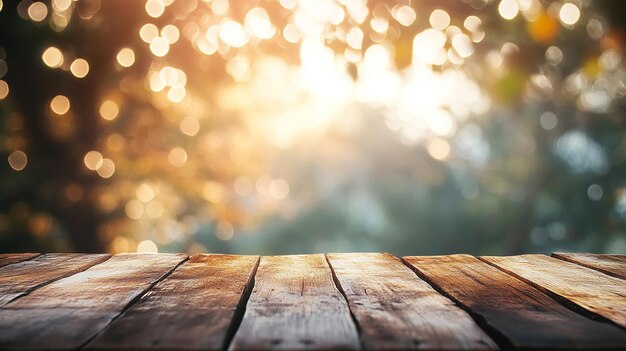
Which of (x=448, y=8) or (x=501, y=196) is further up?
(x=448, y=8)

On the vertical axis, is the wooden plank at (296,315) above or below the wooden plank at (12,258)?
below

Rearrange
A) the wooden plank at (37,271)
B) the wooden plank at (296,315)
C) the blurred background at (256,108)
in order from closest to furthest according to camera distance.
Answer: the wooden plank at (296,315) → the wooden plank at (37,271) → the blurred background at (256,108)

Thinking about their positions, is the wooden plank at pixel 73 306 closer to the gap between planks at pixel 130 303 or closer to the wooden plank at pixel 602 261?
the gap between planks at pixel 130 303

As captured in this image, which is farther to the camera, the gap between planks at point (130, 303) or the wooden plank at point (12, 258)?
the wooden plank at point (12, 258)

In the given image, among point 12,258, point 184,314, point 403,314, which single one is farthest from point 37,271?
point 403,314

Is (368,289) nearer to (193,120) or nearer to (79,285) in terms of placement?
(79,285)

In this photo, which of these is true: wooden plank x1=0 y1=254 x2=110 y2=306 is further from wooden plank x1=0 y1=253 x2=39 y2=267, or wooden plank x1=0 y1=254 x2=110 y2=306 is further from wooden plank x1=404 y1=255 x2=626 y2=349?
wooden plank x1=404 y1=255 x2=626 y2=349

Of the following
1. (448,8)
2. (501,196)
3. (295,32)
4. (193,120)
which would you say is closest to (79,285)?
(448,8)

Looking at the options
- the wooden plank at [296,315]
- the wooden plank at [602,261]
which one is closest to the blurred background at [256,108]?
the wooden plank at [602,261]
